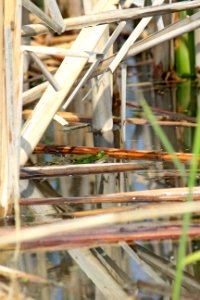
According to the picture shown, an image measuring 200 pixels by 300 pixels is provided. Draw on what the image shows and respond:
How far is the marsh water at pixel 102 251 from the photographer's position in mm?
1773

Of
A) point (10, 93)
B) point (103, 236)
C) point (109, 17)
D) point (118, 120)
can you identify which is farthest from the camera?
point (118, 120)

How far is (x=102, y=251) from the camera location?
1967mm

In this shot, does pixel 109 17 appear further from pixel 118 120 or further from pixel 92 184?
pixel 118 120

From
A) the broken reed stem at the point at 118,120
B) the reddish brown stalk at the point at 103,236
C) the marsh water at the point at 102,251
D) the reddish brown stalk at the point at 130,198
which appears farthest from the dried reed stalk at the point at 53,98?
the broken reed stem at the point at 118,120

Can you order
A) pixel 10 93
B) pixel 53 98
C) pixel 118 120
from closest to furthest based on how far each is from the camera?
pixel 10 93 < pixel 53 98 < pixel 118 120

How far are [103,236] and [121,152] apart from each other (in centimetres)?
97

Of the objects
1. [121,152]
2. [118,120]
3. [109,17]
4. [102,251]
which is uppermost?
[109,17]

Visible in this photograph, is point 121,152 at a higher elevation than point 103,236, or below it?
higher

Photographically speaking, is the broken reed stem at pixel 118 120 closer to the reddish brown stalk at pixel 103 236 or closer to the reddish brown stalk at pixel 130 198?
the reddish brown stalk at pixel 130 198

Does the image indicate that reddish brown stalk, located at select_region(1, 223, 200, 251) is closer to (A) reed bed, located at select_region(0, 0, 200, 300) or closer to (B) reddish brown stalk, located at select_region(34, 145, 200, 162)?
(A) reed bed, located at select_region(0, 0, 200, 300)

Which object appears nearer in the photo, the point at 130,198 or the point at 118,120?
the point at 130,198

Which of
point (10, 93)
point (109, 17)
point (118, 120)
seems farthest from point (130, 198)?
point (118, 120)

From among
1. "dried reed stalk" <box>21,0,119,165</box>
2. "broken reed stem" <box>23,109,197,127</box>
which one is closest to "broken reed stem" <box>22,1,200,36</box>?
"dried reed stalk" <box>21,0,119,165</box>

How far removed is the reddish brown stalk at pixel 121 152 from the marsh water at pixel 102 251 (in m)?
0.04
